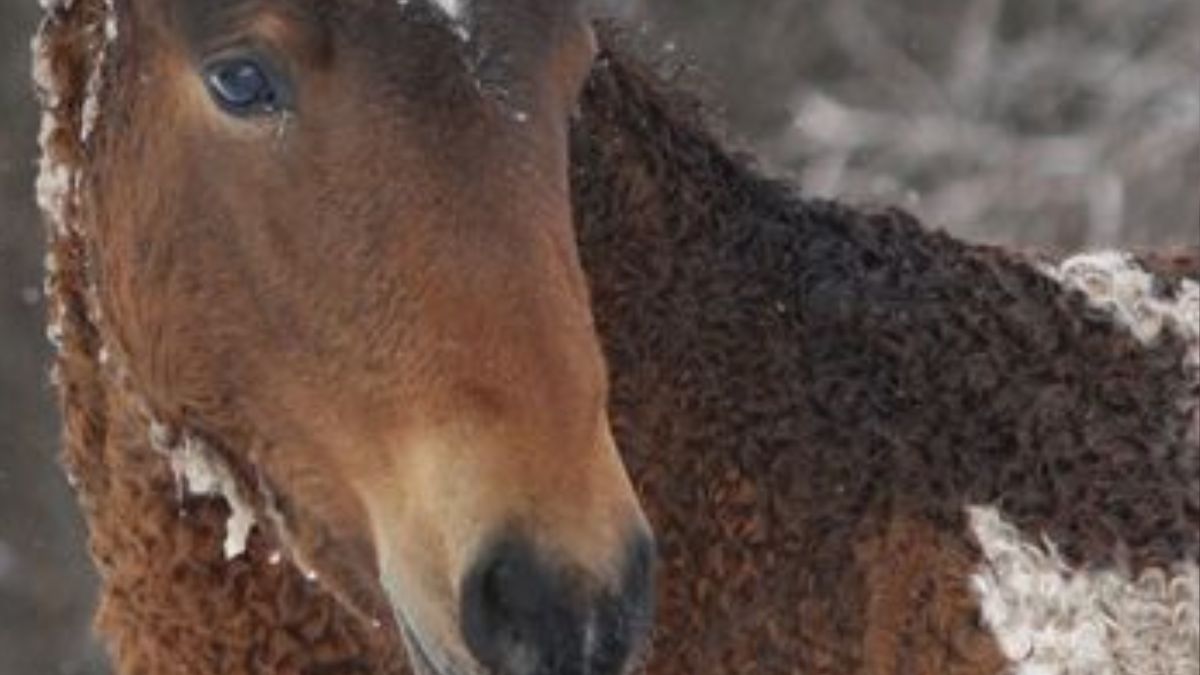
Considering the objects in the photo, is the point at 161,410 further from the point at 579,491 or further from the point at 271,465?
the point at 579,491

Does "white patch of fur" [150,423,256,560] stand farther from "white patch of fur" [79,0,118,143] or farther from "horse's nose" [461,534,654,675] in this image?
"horse's nose" [461,534,654,675]

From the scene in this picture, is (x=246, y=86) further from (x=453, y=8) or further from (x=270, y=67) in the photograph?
(x=453, y=8)

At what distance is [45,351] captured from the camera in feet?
37.9

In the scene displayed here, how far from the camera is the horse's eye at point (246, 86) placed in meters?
3.25

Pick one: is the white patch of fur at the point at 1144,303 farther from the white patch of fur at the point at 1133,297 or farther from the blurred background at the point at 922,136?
the blurred background at the point at 922,136

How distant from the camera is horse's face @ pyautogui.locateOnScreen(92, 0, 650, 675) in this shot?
305 centimetres

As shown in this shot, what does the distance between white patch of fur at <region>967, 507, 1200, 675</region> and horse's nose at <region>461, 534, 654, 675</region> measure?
800 mm

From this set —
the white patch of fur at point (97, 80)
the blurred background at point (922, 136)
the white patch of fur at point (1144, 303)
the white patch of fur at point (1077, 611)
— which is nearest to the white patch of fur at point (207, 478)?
the white patch of fur at point (97, 80)

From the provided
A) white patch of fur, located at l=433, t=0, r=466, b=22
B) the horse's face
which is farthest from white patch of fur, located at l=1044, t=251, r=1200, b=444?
white patch of fur, located at l=433, t=0, r=466, b=22

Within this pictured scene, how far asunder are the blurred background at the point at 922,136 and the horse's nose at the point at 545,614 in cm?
832

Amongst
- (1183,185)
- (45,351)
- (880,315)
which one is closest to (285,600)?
(880,315)

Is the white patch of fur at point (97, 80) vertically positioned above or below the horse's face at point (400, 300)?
above

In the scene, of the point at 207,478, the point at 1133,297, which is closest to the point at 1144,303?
the point at 1133,297

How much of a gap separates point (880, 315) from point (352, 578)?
88cm
